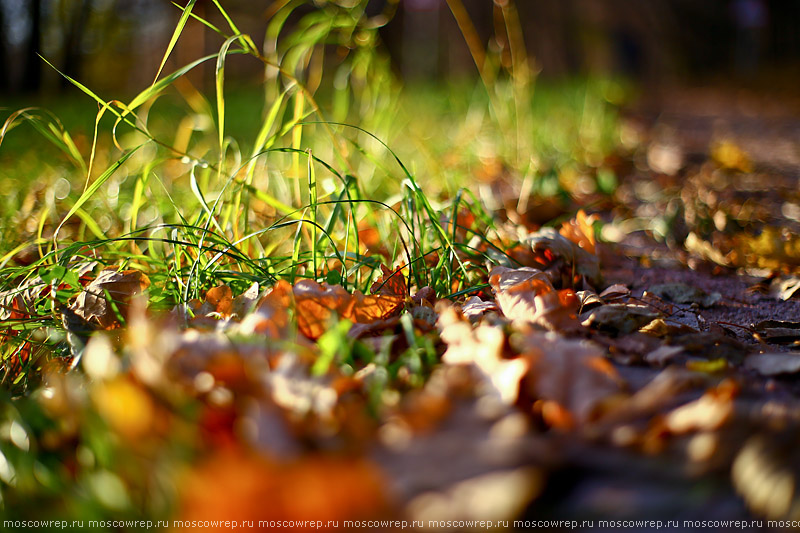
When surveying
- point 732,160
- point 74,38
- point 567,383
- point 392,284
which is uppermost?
point 567,383

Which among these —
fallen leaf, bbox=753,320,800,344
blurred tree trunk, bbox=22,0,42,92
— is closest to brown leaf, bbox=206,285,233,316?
fallen leaf, bbox=753,320,800,344

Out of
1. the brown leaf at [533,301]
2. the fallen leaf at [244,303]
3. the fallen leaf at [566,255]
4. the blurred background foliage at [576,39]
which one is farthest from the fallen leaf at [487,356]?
the blurred background foliage at [576,39]

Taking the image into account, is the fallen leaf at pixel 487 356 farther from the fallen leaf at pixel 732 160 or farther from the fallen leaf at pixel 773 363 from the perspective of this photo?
the fallen leaf at pixel 732 160

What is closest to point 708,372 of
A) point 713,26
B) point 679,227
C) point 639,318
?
point 639,318

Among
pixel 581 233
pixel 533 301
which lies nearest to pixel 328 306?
pixel 533 301

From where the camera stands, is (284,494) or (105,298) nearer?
(284,494)

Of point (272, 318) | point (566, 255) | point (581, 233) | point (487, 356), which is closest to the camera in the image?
point (487, 356)

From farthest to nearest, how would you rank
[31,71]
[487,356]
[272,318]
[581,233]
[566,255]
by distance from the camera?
[31,71] → [581,233] → [566,255] → [272,318] → [487,356]

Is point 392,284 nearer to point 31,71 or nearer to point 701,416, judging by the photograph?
point 701,416

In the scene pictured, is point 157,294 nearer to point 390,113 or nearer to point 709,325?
point 709,325
